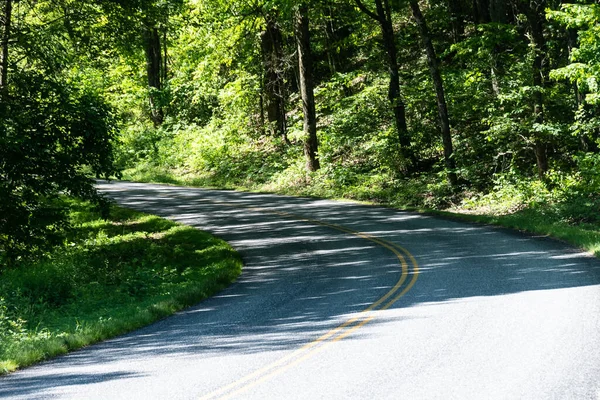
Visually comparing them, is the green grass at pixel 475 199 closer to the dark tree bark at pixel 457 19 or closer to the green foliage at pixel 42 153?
the dark tree bark at pixel 457 19

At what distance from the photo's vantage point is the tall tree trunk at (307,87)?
32.3m

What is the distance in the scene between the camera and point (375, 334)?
895 centimetres

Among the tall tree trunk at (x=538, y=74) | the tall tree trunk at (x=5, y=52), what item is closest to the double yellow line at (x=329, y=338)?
the tall tree trunk at (x=538, y=74)

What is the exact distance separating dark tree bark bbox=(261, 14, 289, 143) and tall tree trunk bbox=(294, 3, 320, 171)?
13.0 ft

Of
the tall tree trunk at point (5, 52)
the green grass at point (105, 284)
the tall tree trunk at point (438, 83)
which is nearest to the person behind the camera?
the green grass at point (105, 284)

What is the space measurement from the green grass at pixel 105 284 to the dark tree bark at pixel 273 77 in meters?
16.7

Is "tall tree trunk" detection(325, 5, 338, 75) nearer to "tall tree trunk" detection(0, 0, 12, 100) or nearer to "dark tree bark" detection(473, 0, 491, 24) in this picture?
"dark tree bark" detection(473, 0, 491, 24)

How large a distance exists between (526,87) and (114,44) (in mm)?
13694

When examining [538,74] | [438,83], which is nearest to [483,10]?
[438,83]

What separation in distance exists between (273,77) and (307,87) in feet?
27.2

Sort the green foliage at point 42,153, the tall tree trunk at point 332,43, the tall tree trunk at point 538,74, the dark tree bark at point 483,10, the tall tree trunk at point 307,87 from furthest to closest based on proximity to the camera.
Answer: the tall tree trunk at point 332,43 < the tall tree trunk at point 307,87 < the dark tree bark at point 483,10 < the tall tree trunk at point 538,74 < the green foliage at point 42,153

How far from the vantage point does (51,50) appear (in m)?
17.2

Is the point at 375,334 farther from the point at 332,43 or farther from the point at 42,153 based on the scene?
the point at 332,43

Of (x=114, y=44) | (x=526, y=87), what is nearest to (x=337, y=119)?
(x=526, y=87)
